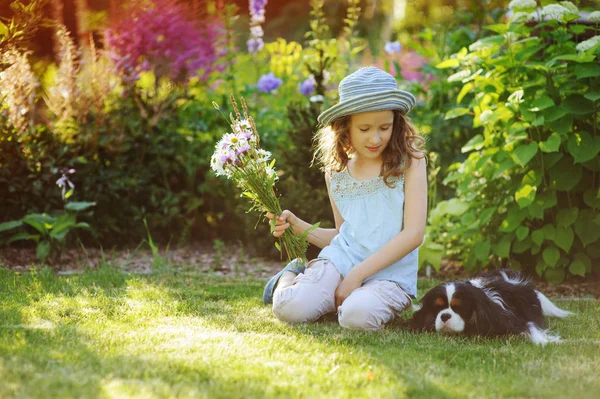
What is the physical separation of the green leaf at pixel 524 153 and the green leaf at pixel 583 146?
22 centimetres

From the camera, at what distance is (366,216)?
3529mm

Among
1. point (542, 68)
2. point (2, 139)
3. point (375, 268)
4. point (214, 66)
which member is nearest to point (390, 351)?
point (375, 268)

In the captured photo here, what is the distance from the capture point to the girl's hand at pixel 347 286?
3336 mm

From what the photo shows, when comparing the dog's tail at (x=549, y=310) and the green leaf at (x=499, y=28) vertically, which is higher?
the green leaf at (x=499, y=28)

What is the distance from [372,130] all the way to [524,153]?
1169mm

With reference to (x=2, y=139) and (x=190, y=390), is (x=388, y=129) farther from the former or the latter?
(x=2, y=139)

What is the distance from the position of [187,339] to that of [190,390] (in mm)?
715

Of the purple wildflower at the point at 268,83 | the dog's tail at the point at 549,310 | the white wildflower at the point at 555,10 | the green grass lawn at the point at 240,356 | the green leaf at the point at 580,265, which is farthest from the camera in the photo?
the purple wildflower at the point at 268,83

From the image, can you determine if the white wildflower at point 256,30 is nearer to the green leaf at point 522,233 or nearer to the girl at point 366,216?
the girl at point 366,216

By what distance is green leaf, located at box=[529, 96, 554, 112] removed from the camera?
12.9ft

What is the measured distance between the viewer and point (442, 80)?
19.5ft

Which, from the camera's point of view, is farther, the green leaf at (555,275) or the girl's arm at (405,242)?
the green leaf at (555,275)

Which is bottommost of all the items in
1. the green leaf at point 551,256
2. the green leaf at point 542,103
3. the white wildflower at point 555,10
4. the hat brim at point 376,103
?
the green leaf at point 551,256

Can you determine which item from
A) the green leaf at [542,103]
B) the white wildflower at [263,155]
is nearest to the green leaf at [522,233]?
the green leaf at [542,103]
